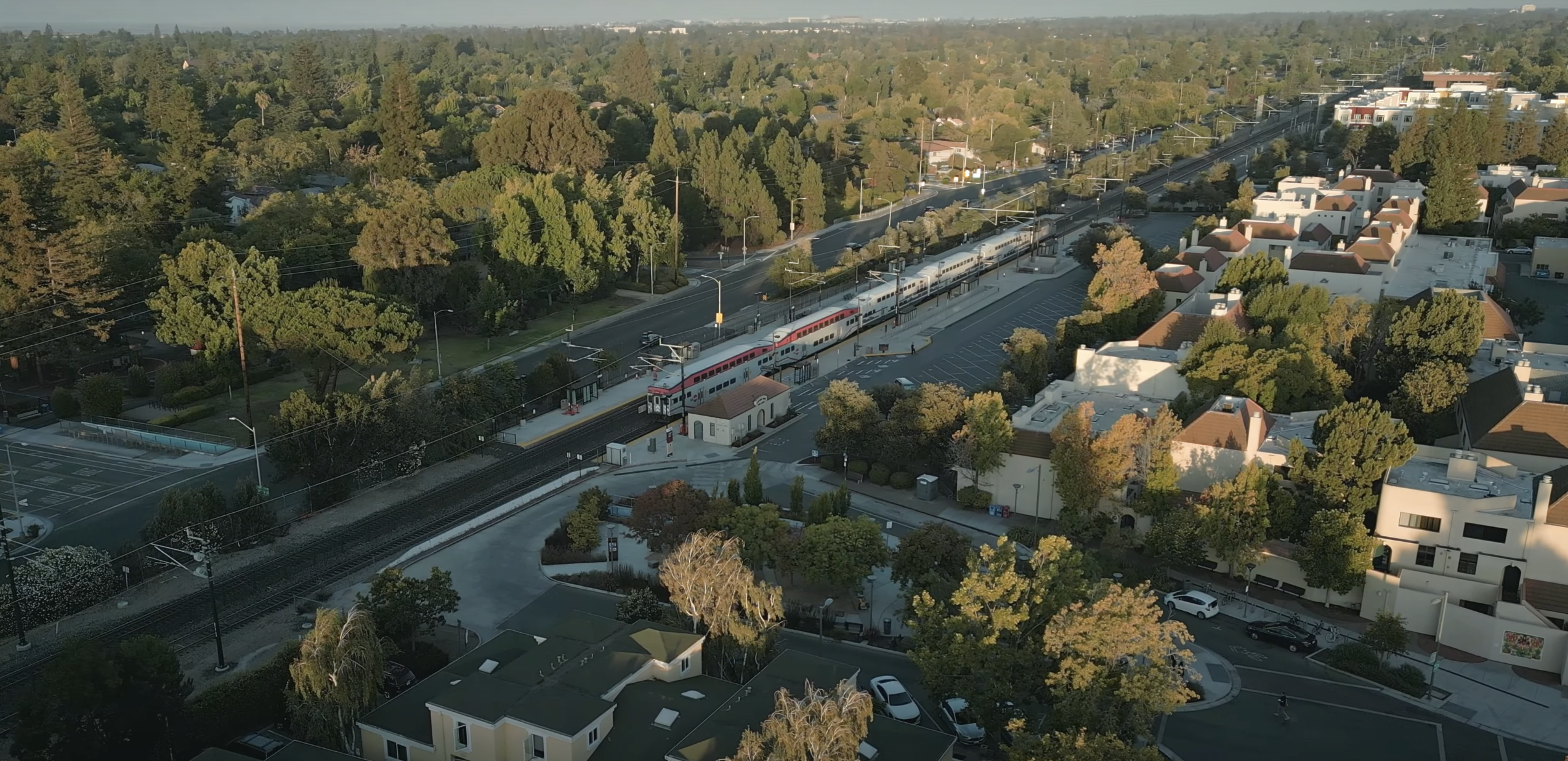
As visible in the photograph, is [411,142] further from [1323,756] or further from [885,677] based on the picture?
[1323,756]

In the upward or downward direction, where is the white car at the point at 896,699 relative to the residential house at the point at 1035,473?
downward

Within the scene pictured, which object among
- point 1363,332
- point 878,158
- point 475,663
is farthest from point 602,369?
point 878,158

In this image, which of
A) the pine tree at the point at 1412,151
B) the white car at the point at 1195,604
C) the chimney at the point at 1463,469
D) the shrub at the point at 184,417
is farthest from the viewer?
the pine tree at the point at 1412,151

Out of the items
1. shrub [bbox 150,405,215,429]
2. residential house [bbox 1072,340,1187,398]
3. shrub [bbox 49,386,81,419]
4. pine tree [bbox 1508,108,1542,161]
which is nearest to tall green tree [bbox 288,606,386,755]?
shrub [bbox 150,405,215,429]

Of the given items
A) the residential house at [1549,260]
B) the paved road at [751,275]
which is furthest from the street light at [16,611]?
the residential house at [1549,260]

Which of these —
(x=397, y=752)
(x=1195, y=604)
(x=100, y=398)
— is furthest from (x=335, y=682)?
(x=100, y=398)

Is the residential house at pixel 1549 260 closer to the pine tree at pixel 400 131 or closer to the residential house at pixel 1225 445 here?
the residential house at pixel 1225 445

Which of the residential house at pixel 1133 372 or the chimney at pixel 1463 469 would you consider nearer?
the chimney at pixel 1463 469

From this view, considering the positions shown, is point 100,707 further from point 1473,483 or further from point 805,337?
point 805,337
